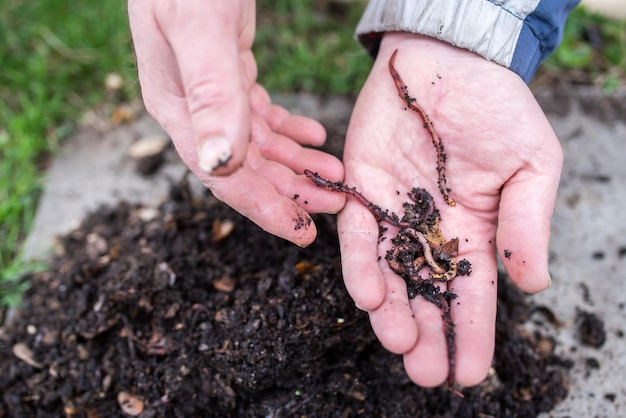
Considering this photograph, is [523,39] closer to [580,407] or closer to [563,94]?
[563,94]

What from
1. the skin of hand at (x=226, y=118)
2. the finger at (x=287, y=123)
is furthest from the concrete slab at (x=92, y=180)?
the skin of hand at (x=226, y=118)

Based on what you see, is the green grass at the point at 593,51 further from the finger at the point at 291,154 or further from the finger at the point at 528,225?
the finger at the point at 291,154

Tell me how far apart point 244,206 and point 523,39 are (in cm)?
180

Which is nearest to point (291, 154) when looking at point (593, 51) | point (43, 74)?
point (43, 74)

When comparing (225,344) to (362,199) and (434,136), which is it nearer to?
(362,199)

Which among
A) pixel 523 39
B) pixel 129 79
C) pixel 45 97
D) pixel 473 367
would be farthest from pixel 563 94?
pixel 45 97

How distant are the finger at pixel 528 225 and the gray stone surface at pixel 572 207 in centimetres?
105

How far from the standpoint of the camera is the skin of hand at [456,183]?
2.61m

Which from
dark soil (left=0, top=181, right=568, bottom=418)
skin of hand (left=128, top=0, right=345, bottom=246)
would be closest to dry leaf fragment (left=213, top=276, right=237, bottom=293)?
dark soil (left=0, top=181, right=568, bottom=418)

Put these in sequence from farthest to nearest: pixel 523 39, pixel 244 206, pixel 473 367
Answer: pixel 523 39, pixel 244 206, pixel 473 367

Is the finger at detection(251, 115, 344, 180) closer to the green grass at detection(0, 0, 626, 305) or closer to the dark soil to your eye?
the dark soil

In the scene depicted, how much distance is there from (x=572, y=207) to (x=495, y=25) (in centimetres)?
164

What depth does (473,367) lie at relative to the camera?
8.23 ft

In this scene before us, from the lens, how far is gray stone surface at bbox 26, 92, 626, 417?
337cm
